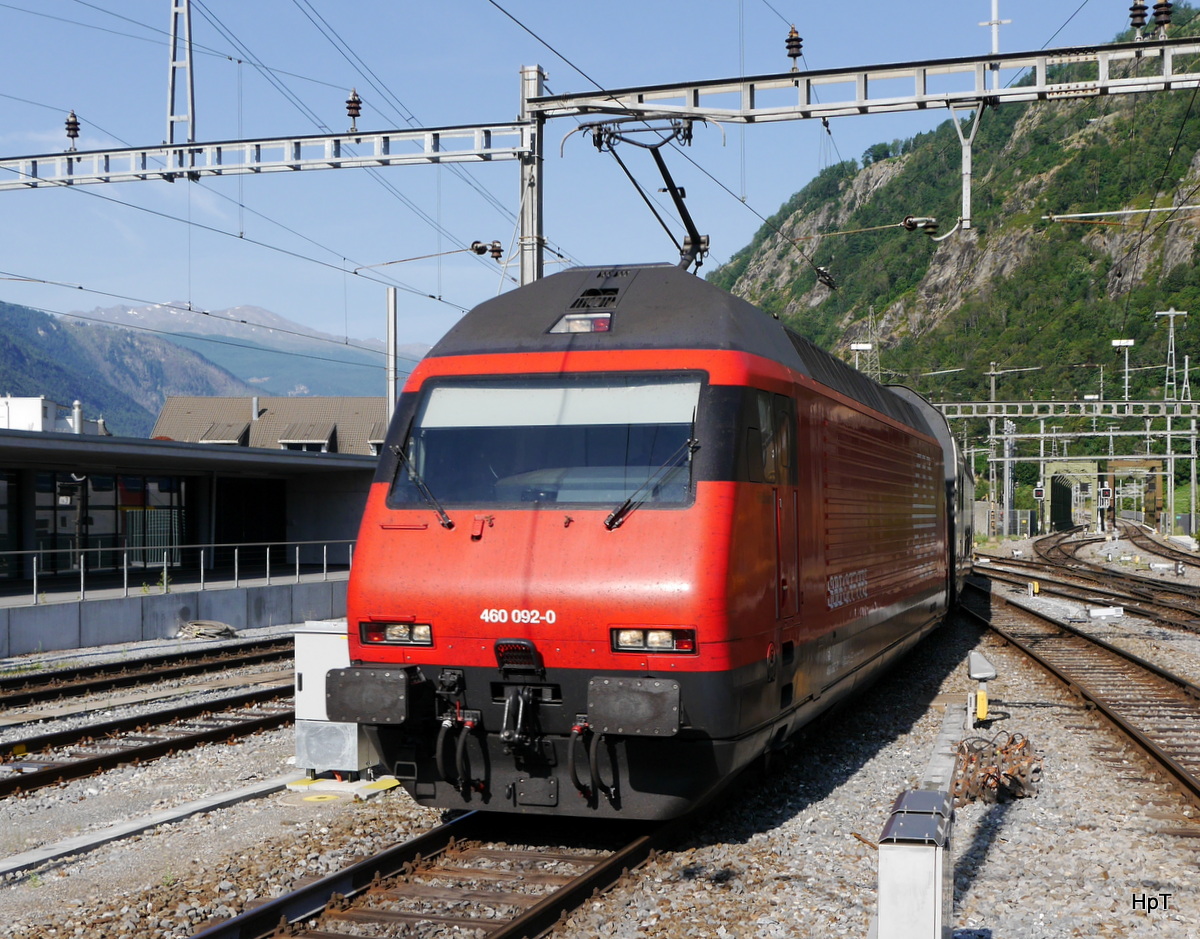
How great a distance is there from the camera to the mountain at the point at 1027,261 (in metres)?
103

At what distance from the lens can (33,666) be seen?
1847 centimetres

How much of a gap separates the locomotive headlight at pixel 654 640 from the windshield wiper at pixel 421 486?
51.6 inches

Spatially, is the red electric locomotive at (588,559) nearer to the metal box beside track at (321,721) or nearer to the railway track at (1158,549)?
the metal box beside track at (321,721)

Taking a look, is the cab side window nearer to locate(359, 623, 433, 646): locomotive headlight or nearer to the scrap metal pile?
locate(359, 623, 433, 646): locomotive headlight

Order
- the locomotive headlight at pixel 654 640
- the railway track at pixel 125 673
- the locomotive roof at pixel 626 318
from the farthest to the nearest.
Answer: the railway track at pixel 125 673 → the locomotive roof at pixel 626 318 → the locomotive headlight at pixel 654 640

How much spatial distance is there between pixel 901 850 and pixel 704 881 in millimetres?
2002

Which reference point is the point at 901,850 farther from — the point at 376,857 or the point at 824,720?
the point at 824,720

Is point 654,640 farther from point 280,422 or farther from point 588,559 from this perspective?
point 280,422

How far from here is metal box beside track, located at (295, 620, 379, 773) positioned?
9242 millimetres

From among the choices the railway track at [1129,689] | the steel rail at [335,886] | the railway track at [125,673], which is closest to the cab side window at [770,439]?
the steel rail at [335,886]

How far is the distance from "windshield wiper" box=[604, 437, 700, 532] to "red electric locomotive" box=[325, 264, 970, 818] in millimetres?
14

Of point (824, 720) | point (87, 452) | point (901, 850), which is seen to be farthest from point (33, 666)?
point (901, 850)

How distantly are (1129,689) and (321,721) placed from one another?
395 inches

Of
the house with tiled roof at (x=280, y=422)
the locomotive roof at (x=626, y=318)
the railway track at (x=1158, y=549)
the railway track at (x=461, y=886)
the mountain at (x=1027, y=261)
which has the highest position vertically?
the mountain at (x=1027, y=261)
